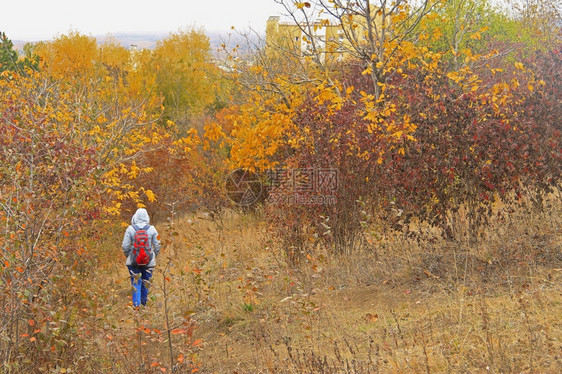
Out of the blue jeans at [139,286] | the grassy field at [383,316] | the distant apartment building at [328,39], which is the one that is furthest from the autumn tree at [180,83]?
the grassy field at [383,316]

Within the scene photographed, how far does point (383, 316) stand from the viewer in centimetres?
578

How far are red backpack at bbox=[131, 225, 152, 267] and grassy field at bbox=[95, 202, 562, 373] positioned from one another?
2.45ft

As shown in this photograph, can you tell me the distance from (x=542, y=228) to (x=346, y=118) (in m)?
2.90

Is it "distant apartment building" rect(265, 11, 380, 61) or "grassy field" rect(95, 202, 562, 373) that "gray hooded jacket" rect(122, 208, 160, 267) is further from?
"distant apartment building" rect(265, 11, 380, 61)

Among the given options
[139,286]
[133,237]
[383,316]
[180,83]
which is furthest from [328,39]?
[180,83]

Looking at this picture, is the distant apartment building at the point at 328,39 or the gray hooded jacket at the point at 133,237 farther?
the distant apartment building at the point at 328,39

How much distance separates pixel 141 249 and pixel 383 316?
3584 millimetres

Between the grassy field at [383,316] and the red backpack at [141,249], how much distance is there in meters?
0.75

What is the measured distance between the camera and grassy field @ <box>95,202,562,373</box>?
4289 millimetres

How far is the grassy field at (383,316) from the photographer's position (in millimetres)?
4289

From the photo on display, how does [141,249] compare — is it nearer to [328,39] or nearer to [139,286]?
[139,286]

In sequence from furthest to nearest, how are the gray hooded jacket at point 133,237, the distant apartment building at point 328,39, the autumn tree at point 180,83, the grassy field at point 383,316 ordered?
the autumn tree at point 180,83 < the distant apartment building at point 328,39 < the gray hooded jacket at point 133,237 < the grassy field at point 383,316

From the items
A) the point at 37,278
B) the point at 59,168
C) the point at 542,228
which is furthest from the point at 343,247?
the point at 37,278

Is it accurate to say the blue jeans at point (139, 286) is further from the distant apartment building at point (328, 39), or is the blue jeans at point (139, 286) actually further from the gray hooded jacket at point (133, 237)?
the distant apartment building at point (328, 39)
